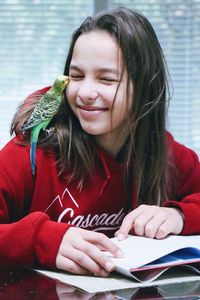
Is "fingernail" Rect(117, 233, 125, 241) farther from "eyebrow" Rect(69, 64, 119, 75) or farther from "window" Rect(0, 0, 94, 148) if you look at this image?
"window" Rect(0, 0, 94, 148)

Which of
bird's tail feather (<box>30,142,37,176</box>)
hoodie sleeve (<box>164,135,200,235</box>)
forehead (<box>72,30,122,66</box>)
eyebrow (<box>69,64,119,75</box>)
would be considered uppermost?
forehead (<box>72,30,122,66</box>)

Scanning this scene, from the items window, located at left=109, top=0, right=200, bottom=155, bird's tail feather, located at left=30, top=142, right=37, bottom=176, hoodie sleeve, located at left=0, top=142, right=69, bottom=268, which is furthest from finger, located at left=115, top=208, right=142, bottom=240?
window, located at left=109, top=0, right=200, bottom=155

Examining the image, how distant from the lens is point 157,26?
2.65 m

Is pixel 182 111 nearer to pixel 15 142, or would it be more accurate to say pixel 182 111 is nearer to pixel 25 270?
pixel 15 142

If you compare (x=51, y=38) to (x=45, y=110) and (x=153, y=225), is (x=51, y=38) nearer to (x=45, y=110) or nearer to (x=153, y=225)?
(x=45, y=110)

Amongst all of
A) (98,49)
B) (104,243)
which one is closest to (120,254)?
(104,243)

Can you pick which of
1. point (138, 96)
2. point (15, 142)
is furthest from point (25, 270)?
point (138, 96)

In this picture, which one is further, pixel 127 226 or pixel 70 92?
pixel 70 92

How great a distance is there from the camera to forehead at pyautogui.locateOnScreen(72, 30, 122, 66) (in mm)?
1068

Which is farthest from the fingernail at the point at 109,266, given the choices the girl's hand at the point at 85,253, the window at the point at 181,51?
the window at the point at 181,51

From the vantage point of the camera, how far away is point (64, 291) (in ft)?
2.48

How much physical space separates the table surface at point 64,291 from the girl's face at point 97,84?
1.20 feet

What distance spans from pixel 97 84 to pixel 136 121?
0.44 ft

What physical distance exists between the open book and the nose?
0.88ft
